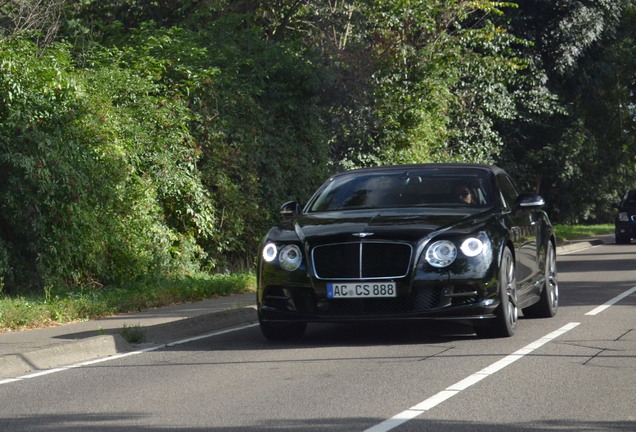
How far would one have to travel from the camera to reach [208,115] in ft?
63.2

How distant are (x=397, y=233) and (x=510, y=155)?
92.0 ft

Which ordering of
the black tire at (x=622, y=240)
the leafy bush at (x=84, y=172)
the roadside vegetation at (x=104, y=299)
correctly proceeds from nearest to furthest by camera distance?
the roadside vegetation at (x=104, y=299), the leafy bush at (x=84, y=172), the black tire at (x=622, y=240)

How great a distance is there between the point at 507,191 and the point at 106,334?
175 inches

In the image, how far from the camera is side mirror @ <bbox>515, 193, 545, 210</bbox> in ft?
38.1

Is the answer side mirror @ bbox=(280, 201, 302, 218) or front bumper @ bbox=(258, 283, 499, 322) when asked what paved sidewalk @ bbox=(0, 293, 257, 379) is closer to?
side mirror @ bbox=(280, 201, 302, 218)

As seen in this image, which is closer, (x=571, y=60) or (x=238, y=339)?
(x=238, y=339)

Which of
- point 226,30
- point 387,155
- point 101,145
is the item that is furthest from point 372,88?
point 101,145

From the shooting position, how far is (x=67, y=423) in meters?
6.80

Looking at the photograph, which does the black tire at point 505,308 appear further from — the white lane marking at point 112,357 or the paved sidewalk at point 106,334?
the paved sidewalk at point 106,334

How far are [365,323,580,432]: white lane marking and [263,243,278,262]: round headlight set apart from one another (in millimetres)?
2361

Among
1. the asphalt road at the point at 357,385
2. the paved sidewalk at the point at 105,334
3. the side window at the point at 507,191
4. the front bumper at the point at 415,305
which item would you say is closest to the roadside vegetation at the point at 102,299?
the paved sidewalk at the point at 105,334

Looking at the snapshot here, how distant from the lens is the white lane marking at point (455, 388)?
6.57m

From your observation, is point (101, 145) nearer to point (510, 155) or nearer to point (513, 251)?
point (513, 251)

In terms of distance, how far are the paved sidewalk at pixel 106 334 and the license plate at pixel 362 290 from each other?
6.27ft
